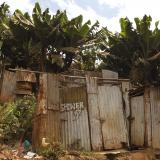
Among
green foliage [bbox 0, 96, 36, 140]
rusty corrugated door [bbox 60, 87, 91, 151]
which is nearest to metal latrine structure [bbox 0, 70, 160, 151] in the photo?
rusty corrugated door [bbox 60, 87, 91, 151]

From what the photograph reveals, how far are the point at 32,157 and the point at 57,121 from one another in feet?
5.42

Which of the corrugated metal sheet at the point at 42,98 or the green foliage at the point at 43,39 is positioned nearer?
the corrugated metal sheet at the point at 42,98

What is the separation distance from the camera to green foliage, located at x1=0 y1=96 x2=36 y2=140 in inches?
446

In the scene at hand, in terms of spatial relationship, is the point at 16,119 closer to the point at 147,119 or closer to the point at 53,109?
the point at 53,109

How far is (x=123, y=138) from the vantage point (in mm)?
11453

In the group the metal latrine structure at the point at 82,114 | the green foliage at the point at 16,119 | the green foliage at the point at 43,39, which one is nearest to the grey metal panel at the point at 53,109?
the metal latrine structure at the point at 82,114

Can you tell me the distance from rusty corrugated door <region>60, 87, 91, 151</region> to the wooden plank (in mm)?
125

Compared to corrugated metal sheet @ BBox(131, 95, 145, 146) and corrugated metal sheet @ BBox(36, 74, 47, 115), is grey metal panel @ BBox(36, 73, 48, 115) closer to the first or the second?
corrugated metal sheet @ BBox(36, 74, 47, 115)

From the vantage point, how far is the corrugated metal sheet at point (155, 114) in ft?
38.3

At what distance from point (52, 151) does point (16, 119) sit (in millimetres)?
2431

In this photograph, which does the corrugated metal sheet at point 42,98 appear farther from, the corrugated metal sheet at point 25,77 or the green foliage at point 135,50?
the green foliage at point 135,50

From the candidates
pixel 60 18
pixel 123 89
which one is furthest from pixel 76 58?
pixel 123 89

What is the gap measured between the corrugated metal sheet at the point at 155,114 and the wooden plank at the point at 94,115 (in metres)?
1.73

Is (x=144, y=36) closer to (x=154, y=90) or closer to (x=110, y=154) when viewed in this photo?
(x=154, y=90)
